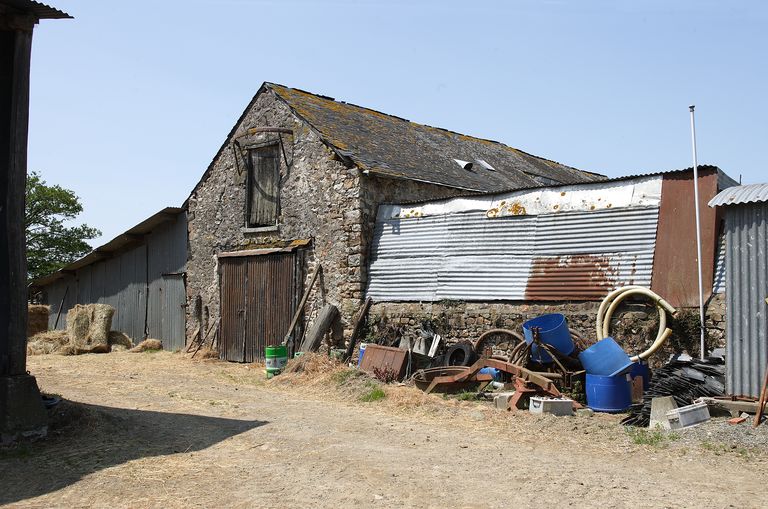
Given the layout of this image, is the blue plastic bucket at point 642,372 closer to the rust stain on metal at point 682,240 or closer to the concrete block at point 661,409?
the rust stain on metal at point 682,240

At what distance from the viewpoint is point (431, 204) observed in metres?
14.3

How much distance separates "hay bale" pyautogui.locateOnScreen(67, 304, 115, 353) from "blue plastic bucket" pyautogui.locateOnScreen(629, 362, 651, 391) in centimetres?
1495

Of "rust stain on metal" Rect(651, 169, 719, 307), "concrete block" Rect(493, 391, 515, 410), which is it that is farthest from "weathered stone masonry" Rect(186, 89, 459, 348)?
"rust stain on metal" Rect(651, 169, 719, 307)

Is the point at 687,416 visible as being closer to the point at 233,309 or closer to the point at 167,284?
the point at 233,309

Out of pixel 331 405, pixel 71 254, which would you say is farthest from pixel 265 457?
pixel 71 254

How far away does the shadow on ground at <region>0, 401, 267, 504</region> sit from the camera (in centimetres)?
627

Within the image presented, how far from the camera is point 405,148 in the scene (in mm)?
17922

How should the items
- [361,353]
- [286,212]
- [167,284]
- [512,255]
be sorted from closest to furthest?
[512,255]
[361,353]
[286,212]
[167,284]

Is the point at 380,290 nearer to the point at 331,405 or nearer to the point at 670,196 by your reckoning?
the point at 331,405

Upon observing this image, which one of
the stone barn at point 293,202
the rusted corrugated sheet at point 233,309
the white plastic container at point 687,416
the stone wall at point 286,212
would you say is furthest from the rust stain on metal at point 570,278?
the rusted corrugated sheet at point 233,309

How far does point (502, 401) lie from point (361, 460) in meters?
3.33

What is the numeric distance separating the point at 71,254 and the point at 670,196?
33408 millimetres

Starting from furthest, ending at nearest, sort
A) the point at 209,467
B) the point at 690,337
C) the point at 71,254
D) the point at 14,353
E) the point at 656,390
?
1. the point at 71,254
2. the point at 690,337
3. the point at 656,390
4. the point at 14,353
5. the point at 209,467

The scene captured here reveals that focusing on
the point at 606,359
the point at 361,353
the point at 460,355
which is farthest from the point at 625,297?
the point at 361,353
